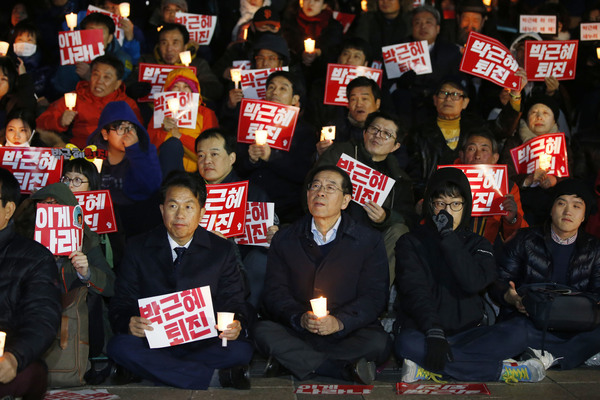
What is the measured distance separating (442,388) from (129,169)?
3.23 metres

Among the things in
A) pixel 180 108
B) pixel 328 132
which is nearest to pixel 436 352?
pixel 328 132

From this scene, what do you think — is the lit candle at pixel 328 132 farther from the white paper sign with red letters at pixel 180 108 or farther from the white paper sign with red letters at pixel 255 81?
the white paper sign with red letters at pixel 255 81

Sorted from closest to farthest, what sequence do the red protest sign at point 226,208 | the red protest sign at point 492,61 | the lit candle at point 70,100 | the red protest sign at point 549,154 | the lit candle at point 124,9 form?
the red protest sign at point 226,208
the red protest sign at point 549,154
the lit candle at point 70,100
the red protest sign at point 492,61
the lit candle at point 124,9

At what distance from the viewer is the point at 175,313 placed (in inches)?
207

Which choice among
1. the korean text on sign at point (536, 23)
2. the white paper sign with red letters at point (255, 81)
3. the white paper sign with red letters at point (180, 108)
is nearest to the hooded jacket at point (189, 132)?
the white paper sign with red letters at point (180, 108)

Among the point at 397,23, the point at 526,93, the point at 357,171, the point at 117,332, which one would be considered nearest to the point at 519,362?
the point at 357,171

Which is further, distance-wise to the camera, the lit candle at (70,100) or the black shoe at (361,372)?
the lit candle at (70,100)

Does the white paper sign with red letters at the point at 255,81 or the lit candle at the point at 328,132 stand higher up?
the white paper sign with red letters at the point at 255,81

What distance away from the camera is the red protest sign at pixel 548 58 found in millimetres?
8836

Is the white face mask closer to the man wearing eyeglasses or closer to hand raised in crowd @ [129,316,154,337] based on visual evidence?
the man wearing eyeglasses

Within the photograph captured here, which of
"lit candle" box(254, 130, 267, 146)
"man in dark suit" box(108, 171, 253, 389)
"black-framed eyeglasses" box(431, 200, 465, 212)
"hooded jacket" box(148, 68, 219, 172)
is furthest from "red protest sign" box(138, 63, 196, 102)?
"black-framed eyeglasses" box(431, 200, 465, 212)

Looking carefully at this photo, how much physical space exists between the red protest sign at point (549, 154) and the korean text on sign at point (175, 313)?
3.43 meters

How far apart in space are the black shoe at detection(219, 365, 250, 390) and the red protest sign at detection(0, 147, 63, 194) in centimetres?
242

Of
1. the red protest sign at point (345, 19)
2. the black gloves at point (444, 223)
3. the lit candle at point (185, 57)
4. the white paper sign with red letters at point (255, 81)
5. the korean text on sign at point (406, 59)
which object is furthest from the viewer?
the red protest sign at point (345, 19)
